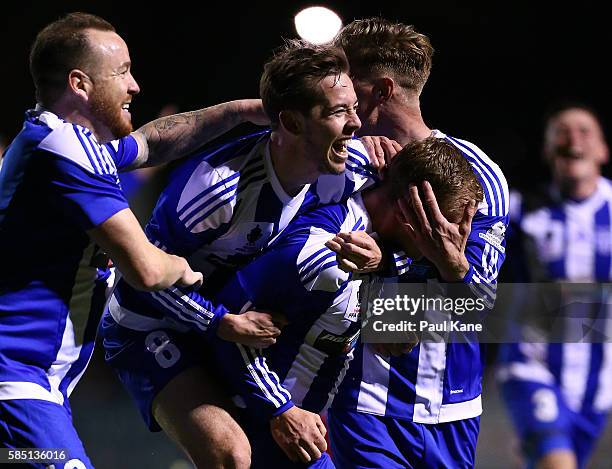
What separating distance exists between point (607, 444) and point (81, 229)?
3.79 meters

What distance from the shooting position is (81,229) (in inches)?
104

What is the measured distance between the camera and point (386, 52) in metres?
3.76

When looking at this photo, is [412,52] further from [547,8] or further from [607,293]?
[547,8]

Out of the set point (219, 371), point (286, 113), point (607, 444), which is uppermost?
point (286, 113)

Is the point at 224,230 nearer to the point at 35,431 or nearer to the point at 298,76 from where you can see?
the point at 298,76

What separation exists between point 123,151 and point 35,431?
85 centimetres

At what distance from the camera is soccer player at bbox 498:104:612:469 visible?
465 cm

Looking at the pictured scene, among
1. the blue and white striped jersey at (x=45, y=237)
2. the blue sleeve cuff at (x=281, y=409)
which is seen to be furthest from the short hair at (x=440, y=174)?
the blue and white striped jersey at (x=45, y=237)

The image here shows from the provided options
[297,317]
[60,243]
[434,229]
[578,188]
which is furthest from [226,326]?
[578,188]

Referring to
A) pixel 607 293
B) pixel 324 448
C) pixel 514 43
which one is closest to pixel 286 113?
pixel 324 448

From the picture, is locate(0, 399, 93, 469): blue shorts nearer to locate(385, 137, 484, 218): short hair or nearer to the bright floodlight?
locate(385, 137, 484, 218): short hair

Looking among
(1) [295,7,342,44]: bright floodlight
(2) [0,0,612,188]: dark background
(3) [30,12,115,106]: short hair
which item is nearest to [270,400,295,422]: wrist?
(3) [30,12,115,106]: short hair

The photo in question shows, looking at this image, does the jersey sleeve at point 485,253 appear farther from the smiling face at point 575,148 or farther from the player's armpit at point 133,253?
the smiling face at point 575,148

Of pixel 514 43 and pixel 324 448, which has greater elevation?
pixel 514 43
